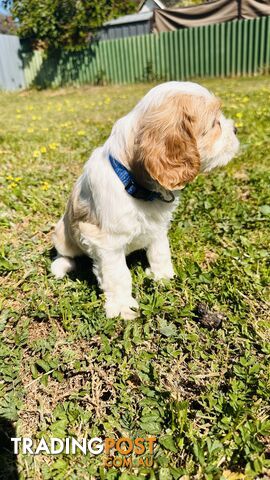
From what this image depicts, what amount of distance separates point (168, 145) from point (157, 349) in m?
1.39

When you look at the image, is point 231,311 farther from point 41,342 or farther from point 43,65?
point 43,65

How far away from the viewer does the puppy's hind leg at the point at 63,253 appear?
3.30m

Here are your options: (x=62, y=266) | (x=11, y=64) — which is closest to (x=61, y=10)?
(x=62, y=266)

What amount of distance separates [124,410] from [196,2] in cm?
455

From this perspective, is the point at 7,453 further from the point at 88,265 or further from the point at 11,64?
the point at 11,64

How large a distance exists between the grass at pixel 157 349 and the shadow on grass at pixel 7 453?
0.01 metres

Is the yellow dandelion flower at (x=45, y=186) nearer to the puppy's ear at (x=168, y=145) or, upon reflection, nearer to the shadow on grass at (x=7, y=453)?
the puppy's ear at (x=168, y=145)

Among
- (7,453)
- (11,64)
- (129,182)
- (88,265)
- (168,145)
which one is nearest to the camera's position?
(7,453)

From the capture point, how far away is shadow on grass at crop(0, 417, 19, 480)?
6.28 ft

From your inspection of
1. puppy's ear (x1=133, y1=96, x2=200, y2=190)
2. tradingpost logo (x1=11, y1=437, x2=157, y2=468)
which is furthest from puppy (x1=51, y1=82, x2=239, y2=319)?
tradingpost logo (x1=11, y1=437, x2=157, y2=468)

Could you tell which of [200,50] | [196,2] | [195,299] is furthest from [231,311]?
[200,50]

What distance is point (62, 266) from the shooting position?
132 inches

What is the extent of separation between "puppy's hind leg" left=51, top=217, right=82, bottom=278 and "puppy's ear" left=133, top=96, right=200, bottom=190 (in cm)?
111

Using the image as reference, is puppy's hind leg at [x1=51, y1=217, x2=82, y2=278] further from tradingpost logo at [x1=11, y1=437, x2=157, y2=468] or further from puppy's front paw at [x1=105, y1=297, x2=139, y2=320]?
tradingpost logo at [x1=11, y1=437, x2=157, y2=468]
